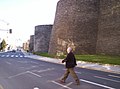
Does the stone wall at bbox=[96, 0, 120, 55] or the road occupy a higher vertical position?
the stone wall at bbox=[96, 0, 120, 55]

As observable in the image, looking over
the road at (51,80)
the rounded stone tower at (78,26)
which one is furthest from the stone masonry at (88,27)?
the road at (51,80)

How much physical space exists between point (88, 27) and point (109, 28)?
5926 millimetres

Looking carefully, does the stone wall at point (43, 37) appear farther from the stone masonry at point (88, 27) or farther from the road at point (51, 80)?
the road at point (51, 80)

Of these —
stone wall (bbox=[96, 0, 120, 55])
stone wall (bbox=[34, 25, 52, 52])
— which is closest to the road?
stone wall (bbox=[96, 0, 120, 55])

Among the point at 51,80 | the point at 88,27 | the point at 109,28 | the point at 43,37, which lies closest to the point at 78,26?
the point at 88,27

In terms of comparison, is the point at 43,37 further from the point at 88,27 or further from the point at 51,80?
the point at 51,80

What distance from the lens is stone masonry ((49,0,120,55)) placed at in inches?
1419

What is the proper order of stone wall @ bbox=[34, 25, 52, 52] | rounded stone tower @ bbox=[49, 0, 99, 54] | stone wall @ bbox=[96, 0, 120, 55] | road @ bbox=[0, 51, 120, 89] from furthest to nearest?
stone wall @ bbox=[34, 25, 52, 52]
rounded stone tower @ bbox=[49, 0, 99, 54]
stone wall @ bbox=[96, 0, 120, 55]
road @ bbox=[0, 51, 120, 89]

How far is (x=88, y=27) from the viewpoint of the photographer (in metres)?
42.3

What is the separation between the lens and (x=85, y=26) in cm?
4259

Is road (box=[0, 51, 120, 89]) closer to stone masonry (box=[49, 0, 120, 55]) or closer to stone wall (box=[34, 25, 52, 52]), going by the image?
stone masonry (box=[49, 0, 120, 55])

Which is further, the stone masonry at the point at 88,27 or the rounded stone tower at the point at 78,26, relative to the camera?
the rounded stone tower at the point at 78,26

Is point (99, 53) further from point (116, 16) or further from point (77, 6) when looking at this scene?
point (77, 6)

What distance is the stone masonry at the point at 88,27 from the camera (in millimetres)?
36031
